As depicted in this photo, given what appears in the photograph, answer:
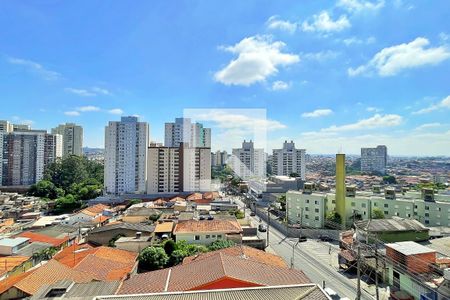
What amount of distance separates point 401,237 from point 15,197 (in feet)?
87.3

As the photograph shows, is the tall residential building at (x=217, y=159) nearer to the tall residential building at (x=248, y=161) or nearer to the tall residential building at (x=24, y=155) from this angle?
the tall residential building at (x=248, y=161)

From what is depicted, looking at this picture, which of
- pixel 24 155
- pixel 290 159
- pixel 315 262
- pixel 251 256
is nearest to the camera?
pixel 251 256

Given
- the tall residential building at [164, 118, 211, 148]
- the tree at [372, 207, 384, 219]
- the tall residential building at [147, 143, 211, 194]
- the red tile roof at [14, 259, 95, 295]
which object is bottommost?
the red tile roof at [14, 259, 95, 295]

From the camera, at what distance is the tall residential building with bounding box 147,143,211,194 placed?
939 inches

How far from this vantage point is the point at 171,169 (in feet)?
79.3

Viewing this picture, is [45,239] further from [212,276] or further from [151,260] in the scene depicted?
[212,276]

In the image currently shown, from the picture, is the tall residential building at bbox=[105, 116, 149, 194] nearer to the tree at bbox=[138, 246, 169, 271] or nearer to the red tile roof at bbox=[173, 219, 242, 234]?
the red tile roof at bbox=[173, 219, 242, 234]

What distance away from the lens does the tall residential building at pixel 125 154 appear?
24016 millimetres

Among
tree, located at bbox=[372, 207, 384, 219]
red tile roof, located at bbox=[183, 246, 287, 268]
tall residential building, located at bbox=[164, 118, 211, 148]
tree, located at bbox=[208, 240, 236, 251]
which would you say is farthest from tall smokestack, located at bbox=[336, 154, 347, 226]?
tall residential building, located at bbox=[164, 118, 211, 148]

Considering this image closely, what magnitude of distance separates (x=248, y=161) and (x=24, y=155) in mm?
24411

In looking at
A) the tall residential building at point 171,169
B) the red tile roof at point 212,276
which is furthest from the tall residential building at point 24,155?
the red tile roof at point 212,276

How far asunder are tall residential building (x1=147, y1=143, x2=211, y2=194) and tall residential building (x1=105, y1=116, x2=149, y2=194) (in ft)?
3.55

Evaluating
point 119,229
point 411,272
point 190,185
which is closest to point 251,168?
point 190,185

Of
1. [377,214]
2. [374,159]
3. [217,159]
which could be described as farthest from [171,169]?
[374,159]
